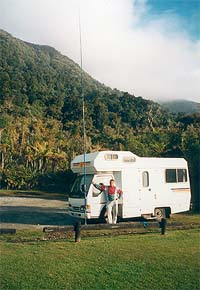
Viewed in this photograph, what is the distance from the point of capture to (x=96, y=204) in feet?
44.1

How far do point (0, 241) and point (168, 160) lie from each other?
8328 mm

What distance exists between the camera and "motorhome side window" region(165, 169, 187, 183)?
15.6 metres

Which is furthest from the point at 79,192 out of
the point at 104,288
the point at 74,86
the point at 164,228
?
the point at 74,86

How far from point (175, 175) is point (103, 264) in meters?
8.55

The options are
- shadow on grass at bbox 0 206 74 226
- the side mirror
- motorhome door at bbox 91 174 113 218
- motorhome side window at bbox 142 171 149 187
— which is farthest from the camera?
shadow on grass at bbox 0 206 74 226

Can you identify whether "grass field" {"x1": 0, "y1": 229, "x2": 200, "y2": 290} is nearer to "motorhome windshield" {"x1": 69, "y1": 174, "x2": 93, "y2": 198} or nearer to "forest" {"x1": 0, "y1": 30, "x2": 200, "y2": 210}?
"motorhome windshield" {"x1": 69, "y1": 174, "x2": 93, "y2": 198}

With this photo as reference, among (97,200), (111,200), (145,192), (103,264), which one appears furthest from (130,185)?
(103,264)

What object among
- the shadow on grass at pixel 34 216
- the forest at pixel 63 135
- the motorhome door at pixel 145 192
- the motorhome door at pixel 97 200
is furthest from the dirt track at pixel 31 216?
the forest at pixel 63 135

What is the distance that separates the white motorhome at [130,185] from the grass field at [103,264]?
2.96m

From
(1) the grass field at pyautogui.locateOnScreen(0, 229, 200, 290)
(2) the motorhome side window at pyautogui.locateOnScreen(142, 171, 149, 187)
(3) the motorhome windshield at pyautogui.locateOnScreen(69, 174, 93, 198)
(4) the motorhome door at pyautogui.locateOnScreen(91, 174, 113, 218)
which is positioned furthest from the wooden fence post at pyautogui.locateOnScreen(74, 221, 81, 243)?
(2) the motorhome side window at pyautogui.locateOnScreen(142, 171, 149, 187)

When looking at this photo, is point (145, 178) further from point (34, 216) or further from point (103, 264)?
point (103, 264)

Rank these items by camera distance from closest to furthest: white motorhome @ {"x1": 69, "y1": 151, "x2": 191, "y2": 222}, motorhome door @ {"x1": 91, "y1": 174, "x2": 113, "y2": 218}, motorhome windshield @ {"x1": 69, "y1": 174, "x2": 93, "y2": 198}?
motorhome door @ {"x1": 91, "y1": 174, "x2": 113, "y2": 218}, white motorhome @ {"x1": 69, "y1": 151, "x2": 191, "y2": 222}, motorhome windshield @ {"x1": 69, "y1": 174, "x2": 93, "y2": 198}

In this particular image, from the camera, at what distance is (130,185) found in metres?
14.2

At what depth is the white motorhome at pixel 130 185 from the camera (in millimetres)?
13516
